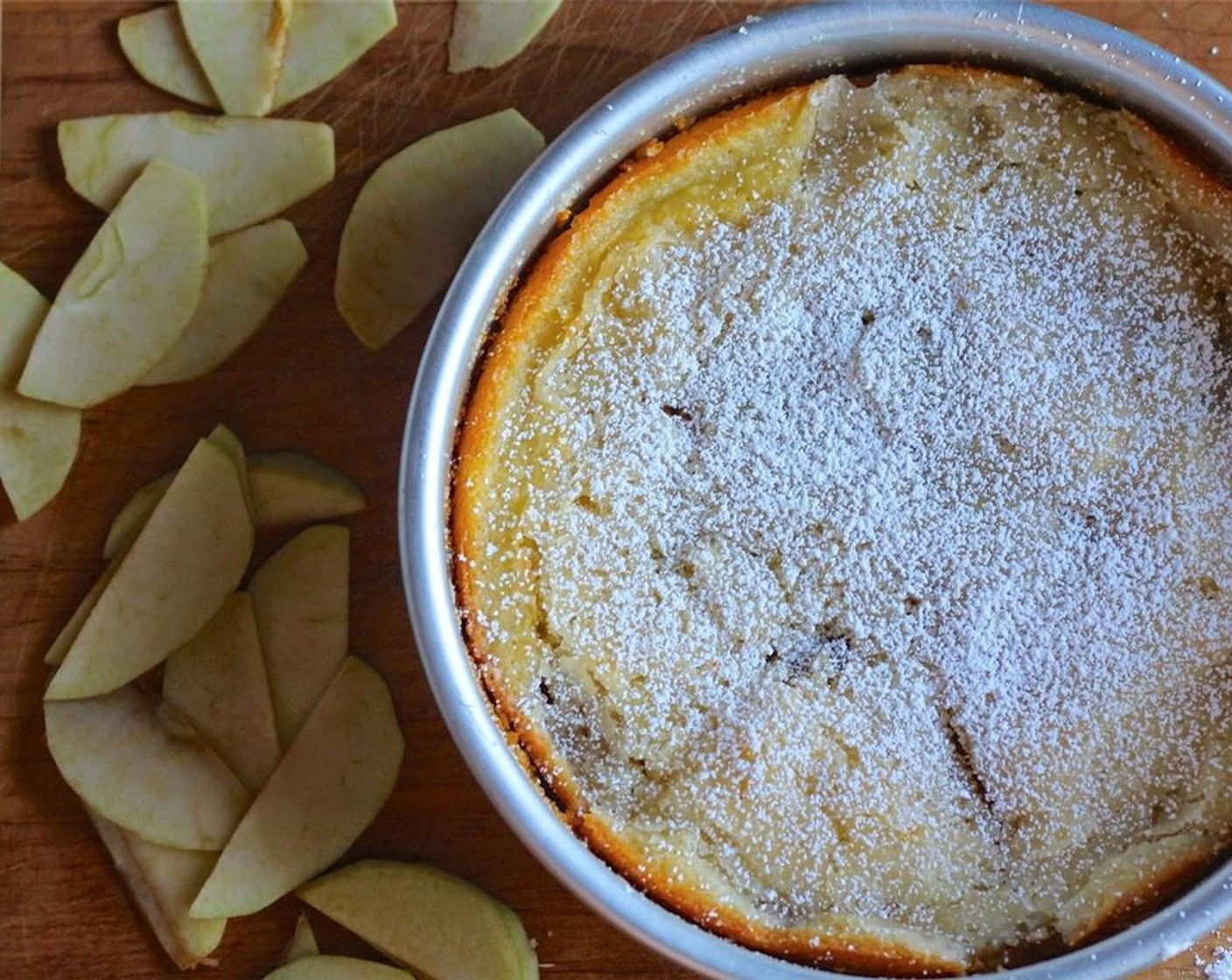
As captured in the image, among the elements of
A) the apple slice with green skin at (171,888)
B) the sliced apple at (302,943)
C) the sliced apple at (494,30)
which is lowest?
the apple slice with green skin at (171,888)

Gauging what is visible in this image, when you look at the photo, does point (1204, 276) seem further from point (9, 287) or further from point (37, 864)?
point (37, 864)

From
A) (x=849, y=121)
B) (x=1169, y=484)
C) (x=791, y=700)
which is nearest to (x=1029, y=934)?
(x=791, y=700)

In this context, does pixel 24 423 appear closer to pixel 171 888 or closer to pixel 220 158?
pixel 220 158

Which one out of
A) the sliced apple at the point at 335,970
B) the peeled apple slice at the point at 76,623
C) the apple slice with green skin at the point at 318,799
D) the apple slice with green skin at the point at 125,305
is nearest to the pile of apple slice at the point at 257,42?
the apple slice with green skin at the point at 125,305

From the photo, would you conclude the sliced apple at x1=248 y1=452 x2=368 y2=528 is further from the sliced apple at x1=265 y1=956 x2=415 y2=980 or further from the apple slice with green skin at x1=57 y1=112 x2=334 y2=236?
the sliced apple at x1=265 y1=956 x2=415 y2=980

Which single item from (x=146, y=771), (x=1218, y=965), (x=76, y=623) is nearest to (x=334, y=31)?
(x=76, y=623)

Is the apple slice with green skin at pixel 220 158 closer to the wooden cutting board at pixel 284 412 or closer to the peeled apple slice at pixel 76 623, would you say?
the wooden cutting board at pixel 284 412
